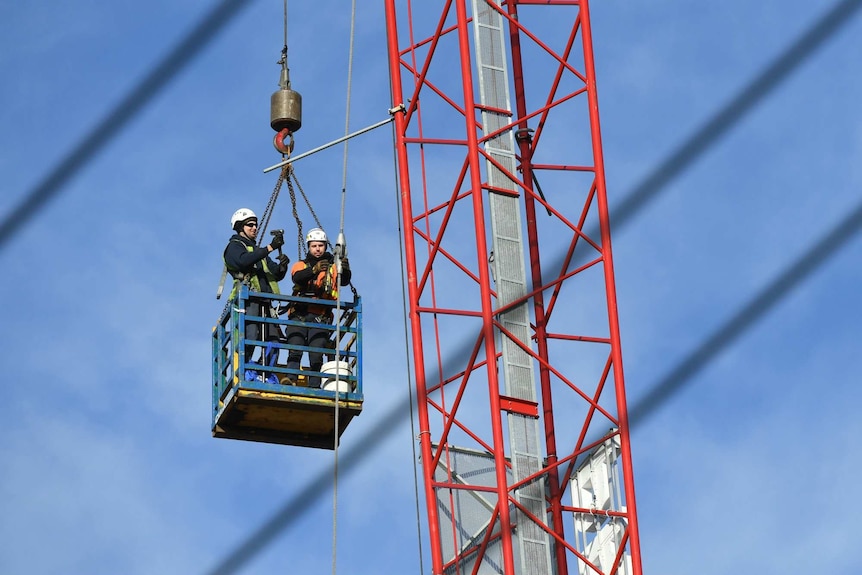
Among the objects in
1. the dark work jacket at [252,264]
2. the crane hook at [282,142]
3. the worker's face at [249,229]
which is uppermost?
the crane hook at [282,142]

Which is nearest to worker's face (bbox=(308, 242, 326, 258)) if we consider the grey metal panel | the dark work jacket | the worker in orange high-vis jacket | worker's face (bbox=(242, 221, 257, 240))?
the worker in orange high-vis jacket

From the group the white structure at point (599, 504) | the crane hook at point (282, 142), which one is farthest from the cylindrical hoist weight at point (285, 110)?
the white structure at point (599, 504)

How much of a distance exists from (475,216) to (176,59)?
10763 millimetres

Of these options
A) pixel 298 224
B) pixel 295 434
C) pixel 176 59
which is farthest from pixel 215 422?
pixel 176 59

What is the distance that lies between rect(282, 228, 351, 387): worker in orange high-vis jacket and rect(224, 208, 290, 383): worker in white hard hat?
20 cm

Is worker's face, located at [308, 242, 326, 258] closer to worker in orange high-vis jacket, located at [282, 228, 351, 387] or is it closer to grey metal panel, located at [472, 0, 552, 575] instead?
worker in orange high-vis jacket, located at [282, 228, 351, 387]

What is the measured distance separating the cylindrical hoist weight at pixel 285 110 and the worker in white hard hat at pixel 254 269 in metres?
2.38

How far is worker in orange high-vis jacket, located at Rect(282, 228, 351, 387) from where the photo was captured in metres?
23.8

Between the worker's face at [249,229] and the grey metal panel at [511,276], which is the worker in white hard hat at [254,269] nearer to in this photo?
the worker's face at [249,229]

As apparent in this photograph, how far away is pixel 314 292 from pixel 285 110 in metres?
2.98

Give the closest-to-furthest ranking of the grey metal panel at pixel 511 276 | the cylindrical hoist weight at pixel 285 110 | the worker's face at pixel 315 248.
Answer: the grey metal panel at pixel 511 276
the worker's face at pixel 315 248
the cylindrical hoist weight at pixel 285 110

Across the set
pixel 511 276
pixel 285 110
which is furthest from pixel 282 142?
pixel 511 276

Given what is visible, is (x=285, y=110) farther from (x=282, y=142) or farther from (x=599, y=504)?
(x=599, y=504)

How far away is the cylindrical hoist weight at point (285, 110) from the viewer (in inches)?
1028
